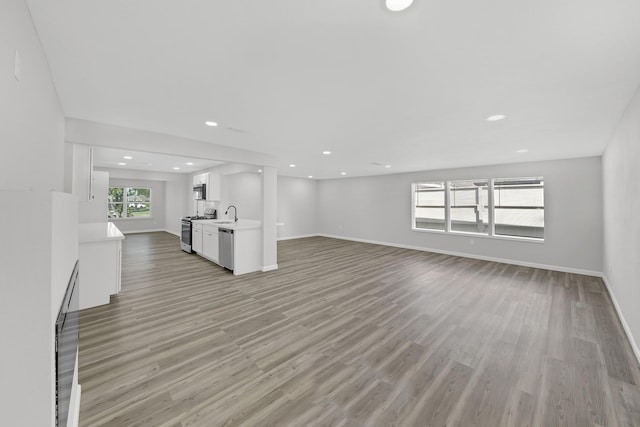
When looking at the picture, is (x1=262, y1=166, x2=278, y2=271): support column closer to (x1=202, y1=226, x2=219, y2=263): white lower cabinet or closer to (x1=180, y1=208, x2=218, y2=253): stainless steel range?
(x1=202, y1=226, x2=219, y2=263): white lower cabinet

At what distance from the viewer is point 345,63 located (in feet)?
5.97

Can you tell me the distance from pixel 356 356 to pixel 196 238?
225 inches

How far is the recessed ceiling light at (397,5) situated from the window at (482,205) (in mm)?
6213

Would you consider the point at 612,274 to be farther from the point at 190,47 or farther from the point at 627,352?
the point at 190,47

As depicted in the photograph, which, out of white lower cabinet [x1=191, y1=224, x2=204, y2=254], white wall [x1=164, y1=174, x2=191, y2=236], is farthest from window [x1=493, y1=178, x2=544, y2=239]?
white wall [x1=164, y1=174, x2=191, y2=236]

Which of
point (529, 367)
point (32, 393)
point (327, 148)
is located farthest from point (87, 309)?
point (529, 367)

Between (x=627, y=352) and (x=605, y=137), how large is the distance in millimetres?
2969

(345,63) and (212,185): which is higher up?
(345,63)

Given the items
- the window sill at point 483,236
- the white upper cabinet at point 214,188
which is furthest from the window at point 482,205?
the white upper cabinet at point 214,188

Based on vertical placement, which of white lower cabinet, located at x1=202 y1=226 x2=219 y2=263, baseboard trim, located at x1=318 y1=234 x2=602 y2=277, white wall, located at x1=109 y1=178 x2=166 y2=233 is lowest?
baseboard trim, located at x1=318 y1=234 x2=602 y2=277

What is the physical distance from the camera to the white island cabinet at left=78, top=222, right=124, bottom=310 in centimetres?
329

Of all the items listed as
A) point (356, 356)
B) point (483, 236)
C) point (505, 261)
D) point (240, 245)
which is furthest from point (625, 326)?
point (240, 245)

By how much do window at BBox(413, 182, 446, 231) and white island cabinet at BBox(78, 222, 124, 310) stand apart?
23.9 feet

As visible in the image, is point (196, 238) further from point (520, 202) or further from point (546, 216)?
point (546, 216)
